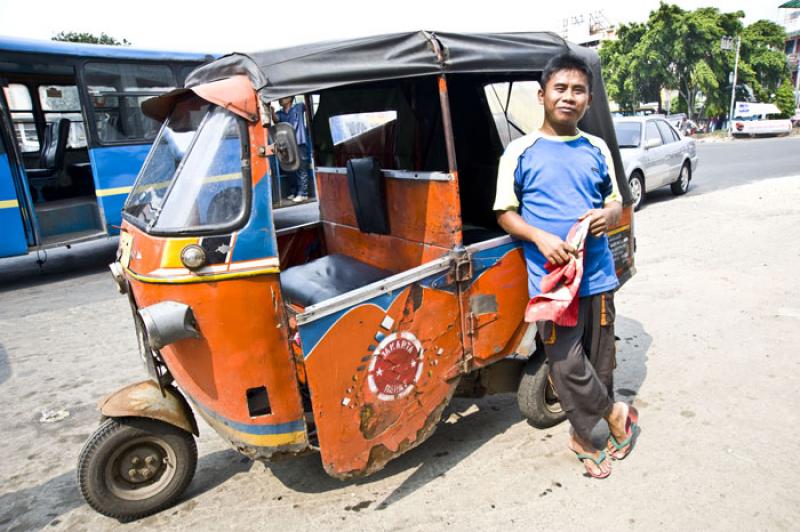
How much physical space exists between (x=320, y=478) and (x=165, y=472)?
81 cm

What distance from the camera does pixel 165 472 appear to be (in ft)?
9.45

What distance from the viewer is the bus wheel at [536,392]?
3.25m

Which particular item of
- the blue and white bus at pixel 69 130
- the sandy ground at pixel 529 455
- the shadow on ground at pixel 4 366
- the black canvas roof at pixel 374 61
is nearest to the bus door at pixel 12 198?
the blue and white bus at pixel 69 130

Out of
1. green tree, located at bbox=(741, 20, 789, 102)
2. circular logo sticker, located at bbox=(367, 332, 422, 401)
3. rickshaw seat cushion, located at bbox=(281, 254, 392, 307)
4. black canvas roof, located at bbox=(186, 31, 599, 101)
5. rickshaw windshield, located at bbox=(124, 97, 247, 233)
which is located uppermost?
green tree, located at bbox=(741, 20, 789, 102)

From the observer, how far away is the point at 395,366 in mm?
2697

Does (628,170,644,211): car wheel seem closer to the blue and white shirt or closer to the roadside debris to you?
the blue and white shirt

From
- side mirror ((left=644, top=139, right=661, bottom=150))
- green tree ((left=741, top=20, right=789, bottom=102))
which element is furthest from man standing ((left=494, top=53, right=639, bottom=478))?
green tree ((left=741, top=20, right=789, bottom=102))

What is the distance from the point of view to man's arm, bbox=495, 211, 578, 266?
8.39 ft

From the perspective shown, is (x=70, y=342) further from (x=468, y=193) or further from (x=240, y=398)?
(x=468, y=193)

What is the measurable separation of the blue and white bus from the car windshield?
7468 mm

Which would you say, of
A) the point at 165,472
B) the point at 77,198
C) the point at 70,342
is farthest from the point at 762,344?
the point at 77,198

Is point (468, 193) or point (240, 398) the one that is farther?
point (468, 193)

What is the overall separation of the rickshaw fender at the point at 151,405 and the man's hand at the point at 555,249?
1963mm

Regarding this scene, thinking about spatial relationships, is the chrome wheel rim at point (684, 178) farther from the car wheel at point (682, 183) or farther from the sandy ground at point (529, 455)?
the sandy ground at point (529, 455)
